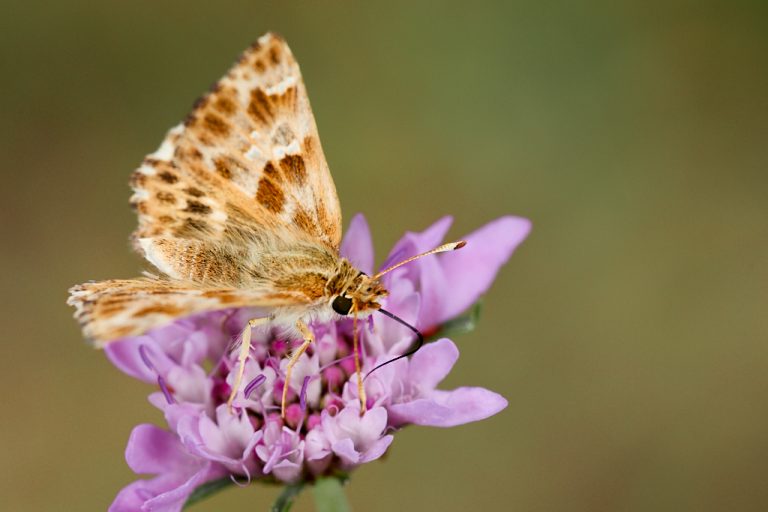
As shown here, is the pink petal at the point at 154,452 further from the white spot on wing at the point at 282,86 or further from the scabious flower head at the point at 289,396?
the white spot on wing at the point at 282,86

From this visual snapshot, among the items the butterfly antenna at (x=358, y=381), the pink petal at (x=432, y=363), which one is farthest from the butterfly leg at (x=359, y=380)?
the pink petal at (x=432, y=363)

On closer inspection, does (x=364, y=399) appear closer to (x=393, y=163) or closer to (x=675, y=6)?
(x=393, y=163)

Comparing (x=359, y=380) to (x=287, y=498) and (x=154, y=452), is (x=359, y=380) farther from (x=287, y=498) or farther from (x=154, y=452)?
(x=154, y=452)

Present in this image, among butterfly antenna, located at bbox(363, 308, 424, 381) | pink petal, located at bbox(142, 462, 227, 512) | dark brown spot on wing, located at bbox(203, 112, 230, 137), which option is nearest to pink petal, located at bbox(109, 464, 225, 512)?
pink petal, located at bbox(142, 462, 227, 512)

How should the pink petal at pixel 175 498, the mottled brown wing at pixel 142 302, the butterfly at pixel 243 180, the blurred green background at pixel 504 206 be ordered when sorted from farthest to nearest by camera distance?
the blurred green background at pixel 504 206, the butterfly at pixel 243 180, the pink petal at pixel 175 498, the mottled brown wing at pixel 142 302

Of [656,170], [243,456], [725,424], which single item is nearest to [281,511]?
[243,456]

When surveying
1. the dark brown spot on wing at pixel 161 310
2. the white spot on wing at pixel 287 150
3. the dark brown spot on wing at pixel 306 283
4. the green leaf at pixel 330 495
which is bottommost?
the green leaf at pixel 330 495

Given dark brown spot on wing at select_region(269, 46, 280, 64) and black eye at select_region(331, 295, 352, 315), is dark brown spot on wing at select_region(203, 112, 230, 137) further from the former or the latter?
black eye at select_region(331, 295, 352, 315)
